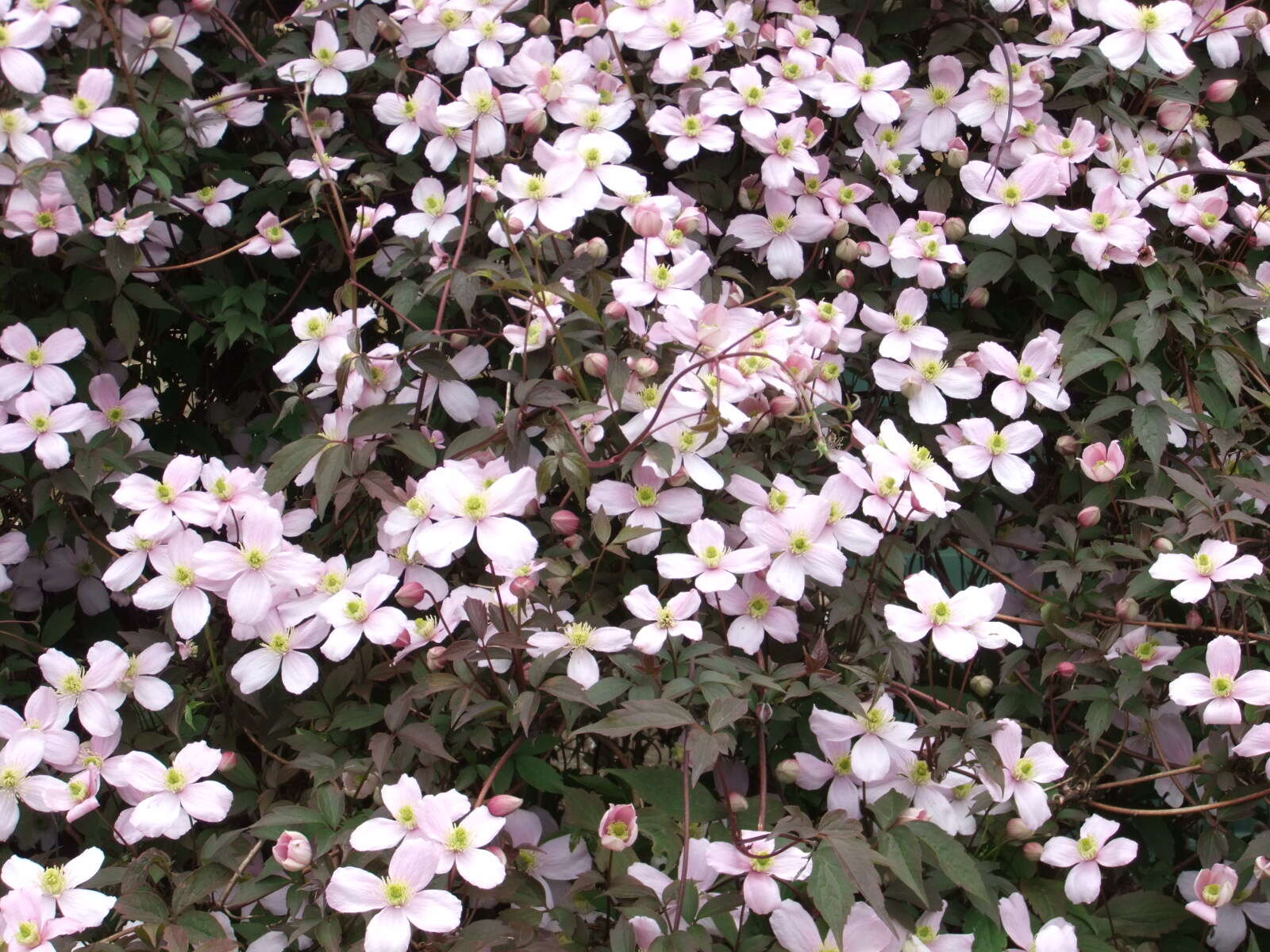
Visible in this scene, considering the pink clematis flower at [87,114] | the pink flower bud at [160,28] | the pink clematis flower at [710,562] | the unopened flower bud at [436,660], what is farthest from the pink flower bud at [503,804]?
the pink flower bud at [160,28]

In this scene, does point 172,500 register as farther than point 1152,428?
No

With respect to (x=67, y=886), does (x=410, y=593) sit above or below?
above

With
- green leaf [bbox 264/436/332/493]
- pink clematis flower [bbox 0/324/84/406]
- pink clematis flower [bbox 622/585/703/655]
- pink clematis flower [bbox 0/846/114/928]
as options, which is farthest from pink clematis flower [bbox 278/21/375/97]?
pink clematis flower [bbox 0/846/114/928]

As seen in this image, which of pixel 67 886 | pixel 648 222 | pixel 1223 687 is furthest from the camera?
pixel 648 222

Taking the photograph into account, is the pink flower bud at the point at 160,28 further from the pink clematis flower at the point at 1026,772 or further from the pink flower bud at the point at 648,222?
the pink clematis flower at the point at 1026,772

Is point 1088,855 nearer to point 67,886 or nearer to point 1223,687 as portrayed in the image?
point 1223,687

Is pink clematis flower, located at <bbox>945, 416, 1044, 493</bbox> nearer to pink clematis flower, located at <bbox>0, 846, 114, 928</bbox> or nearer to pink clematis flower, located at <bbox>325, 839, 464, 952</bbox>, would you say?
pink clematis flower, located at <bbox>325, 839, 464, 952</bbox>

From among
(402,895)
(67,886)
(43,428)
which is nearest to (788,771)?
(402,895)
